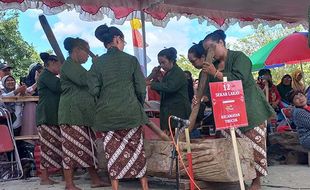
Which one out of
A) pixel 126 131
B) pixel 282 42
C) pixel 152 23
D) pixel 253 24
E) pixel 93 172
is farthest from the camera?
pixel 282 42

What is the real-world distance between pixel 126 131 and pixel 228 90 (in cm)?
130

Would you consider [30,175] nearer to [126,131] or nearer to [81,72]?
[81,72]

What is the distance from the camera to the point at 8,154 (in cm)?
683

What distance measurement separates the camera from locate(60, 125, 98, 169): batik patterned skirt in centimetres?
519

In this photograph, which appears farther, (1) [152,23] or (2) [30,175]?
(1) [152,23]

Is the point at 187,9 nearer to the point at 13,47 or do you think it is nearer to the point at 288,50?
the point at 288,50

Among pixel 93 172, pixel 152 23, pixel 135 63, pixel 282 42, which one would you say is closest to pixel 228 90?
pixel 135 63

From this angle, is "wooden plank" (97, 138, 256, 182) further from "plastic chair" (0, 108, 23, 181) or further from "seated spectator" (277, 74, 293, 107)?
"seated spectator" (277, 74, 293, 107)

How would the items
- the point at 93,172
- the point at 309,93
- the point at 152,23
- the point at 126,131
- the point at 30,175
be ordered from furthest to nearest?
the point at 152,23 → the point at 309,93 → the point at 30,175 → the point at 93,172 → the point at 126,131

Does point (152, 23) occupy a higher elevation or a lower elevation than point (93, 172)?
higher

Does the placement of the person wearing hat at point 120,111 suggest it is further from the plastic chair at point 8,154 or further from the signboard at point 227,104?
the plastic chair at point 8,154

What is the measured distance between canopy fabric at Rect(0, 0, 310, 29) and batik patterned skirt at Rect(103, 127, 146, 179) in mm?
2242

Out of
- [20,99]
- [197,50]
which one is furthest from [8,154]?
[197,50]

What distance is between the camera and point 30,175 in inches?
270
